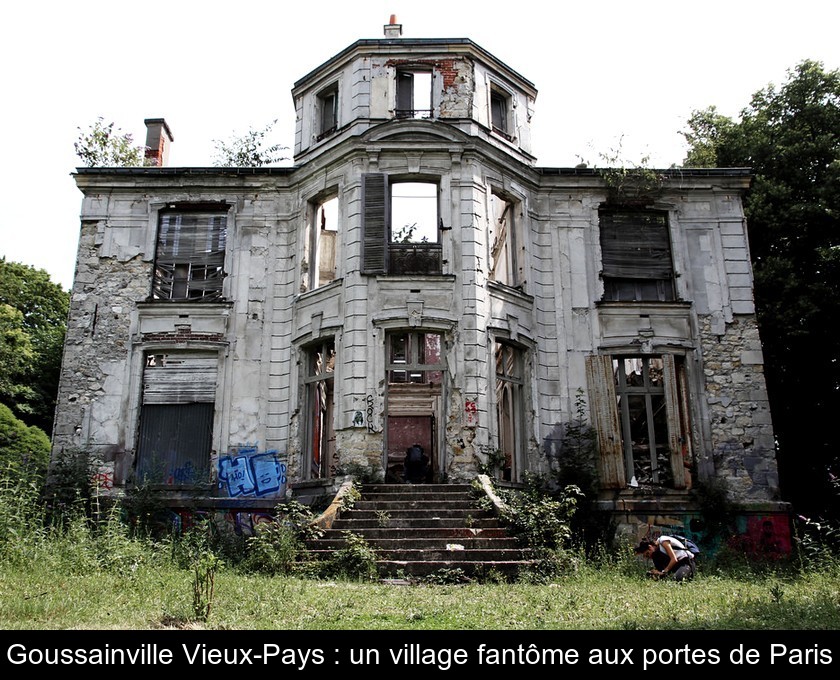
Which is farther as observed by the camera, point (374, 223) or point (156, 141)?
point (156, 141)

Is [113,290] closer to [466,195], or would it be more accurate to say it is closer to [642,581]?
[466,195]

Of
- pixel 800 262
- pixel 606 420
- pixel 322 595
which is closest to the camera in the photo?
pixel 322 595

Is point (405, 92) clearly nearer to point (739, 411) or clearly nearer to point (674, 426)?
point (674, 426)

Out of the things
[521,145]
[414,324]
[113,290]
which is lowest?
[414,324]

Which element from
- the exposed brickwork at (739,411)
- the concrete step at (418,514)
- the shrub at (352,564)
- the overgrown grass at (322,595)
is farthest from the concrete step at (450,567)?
the exposed brickwork at (739,411)

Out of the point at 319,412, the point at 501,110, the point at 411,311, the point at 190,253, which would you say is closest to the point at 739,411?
the point at 411,311

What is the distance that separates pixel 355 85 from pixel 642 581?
11.5 m

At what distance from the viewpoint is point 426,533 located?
38.8 feet

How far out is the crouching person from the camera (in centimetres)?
1105

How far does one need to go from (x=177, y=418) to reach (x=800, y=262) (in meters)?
14.8

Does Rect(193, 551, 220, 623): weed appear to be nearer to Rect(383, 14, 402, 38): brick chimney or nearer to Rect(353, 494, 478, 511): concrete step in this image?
Rect(353, 494, 478, 511): concrete step

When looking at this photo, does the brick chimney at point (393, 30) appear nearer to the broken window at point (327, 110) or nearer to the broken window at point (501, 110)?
the broken window at point (327, 110)

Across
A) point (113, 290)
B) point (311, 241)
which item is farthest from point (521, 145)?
point (113, 290)

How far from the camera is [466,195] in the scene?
15.7 metres
